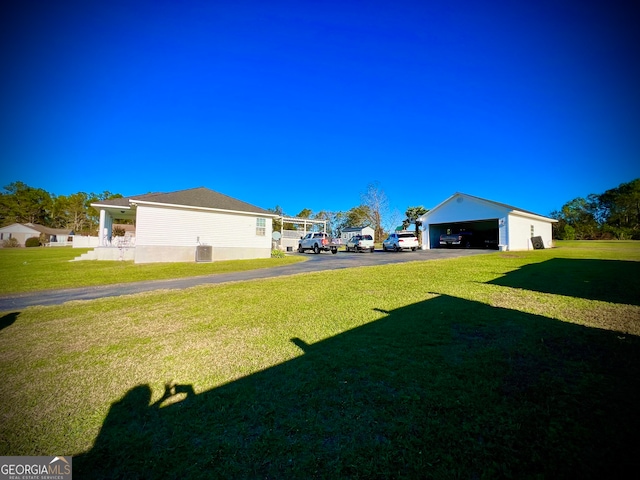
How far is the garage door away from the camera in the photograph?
91.2ft

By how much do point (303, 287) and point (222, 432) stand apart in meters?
5.93

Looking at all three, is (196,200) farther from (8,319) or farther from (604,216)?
(604,216)

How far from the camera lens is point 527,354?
10.5ft

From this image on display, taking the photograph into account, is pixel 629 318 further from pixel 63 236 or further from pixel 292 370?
pixel 63 236

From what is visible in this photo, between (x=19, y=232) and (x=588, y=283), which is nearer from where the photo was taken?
(x=588, y=283)

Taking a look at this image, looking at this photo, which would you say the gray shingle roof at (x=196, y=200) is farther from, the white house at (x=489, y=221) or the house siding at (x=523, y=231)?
the house siding at (x=523, y=231)

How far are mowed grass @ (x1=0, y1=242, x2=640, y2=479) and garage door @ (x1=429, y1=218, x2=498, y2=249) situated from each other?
2381cm

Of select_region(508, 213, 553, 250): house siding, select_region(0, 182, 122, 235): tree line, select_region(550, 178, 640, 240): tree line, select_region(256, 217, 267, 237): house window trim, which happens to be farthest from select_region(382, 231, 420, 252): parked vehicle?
select_region(0, 182, 122, 235): tree line

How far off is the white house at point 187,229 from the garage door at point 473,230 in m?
18.3

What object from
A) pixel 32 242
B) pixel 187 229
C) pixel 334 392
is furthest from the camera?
pixel 32 242

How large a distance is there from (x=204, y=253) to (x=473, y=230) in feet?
96.0

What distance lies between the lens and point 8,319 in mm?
5453

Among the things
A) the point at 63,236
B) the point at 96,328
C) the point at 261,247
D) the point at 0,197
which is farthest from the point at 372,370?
the point at 0,197

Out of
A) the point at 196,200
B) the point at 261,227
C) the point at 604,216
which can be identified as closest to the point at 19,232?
the point at 196,200
